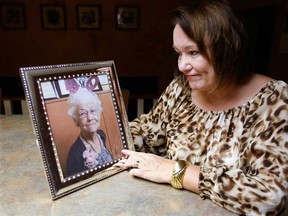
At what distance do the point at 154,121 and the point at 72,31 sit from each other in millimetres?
3202

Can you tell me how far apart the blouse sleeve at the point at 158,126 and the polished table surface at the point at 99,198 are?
0.86 ft

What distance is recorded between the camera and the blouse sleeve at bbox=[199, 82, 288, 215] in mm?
657

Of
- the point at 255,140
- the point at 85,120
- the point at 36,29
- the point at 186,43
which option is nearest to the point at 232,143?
the point at 255,140

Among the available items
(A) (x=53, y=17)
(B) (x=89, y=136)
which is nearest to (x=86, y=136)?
(B) (x=89, y=136)

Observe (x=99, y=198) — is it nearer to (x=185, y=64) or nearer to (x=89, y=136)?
(x=89, y=136)

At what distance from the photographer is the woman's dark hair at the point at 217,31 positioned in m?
0.82

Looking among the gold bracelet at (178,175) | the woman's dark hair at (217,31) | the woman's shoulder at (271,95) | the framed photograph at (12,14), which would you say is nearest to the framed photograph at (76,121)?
the gold bracelet at (178,175)

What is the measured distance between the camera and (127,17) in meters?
3.89

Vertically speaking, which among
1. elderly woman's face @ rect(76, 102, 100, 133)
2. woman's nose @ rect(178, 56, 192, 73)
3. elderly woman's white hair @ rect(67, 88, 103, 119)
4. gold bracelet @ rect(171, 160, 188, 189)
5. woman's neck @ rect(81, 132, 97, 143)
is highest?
woman's nose @ rect(178, 56, 192, 73)

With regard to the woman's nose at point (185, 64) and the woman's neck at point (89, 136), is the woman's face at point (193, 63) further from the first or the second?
the woman's neck at point (89, 136)

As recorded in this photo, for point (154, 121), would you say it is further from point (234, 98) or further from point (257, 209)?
point (257, 209)

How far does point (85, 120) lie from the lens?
0.78 metres

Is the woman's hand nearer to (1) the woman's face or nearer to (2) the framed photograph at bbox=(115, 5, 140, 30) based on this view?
(1) the woman's face

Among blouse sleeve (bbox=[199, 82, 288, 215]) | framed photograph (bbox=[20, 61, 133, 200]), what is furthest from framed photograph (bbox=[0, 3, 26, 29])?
blouse sleeve (bbox=[199, 82, 288, 215])
